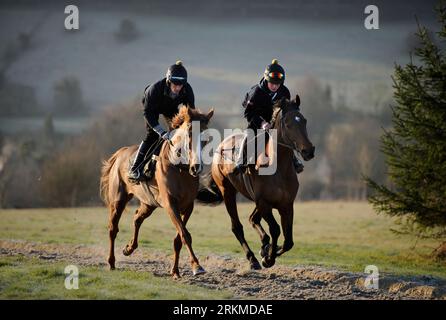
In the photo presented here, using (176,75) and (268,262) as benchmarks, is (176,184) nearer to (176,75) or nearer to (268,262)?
(176,75)

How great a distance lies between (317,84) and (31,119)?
156 ft

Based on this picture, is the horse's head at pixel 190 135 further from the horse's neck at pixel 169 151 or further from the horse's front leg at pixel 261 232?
the horse's front leg at pixel 261 232

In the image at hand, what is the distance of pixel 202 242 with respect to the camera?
23.0 meters

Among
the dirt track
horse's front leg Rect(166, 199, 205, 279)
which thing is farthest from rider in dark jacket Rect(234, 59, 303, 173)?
the dirt track

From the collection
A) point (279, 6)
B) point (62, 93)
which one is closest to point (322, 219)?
point (62, 93)

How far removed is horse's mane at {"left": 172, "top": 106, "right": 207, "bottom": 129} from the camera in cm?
1171

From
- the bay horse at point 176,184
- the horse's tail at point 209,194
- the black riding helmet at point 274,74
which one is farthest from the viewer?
the horse's tail at point 209,194

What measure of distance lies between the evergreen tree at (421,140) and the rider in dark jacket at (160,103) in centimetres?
678

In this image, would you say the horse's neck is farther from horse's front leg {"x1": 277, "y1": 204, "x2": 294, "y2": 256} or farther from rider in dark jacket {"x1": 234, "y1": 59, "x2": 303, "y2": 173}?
horse's front leg {"x1": 277, "y1": 204, "x2": 294, "y2": 256}

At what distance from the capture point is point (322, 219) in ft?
116

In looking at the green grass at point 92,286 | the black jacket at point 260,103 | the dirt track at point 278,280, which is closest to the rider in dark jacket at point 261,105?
the black jacket at point 260,103

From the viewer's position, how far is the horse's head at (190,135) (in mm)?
11227

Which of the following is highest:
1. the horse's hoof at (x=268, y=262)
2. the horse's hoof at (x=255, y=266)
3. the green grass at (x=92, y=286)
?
the horse's hoof at (x=268, y=262)

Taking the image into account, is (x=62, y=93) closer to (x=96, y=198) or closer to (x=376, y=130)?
(x=376, y=130)
